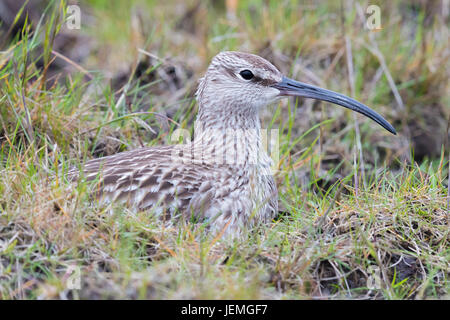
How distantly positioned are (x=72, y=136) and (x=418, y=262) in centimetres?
265

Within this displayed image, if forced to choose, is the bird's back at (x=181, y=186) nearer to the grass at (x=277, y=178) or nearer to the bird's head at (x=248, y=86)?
the grass at (x=277, y=178)

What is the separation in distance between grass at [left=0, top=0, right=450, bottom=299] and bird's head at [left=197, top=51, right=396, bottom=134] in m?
0.41

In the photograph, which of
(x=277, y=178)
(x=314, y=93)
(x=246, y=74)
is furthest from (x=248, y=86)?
(x=277, y=178)

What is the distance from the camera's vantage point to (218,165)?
14.3 ft

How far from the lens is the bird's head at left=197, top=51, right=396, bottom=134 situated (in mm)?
4465

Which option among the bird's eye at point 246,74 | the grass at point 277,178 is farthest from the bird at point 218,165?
Answer: the grass at point 277,178

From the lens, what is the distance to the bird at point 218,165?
398 cm

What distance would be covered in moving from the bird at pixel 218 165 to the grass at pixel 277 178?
0.62 ft

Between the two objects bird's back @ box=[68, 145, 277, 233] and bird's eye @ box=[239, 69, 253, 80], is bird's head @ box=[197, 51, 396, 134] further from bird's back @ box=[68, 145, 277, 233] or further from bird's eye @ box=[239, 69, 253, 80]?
bird's back @ box=[68, 145, 277, 233]

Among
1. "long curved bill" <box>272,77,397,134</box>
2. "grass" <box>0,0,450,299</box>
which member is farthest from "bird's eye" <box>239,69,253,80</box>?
"grass" <box>0,0,450,299</box>

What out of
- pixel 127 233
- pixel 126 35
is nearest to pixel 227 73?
pixel 127 233

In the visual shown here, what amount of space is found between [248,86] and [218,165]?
619 mm

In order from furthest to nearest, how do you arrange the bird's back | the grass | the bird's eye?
the bird's eye → the bird's back → the grass
